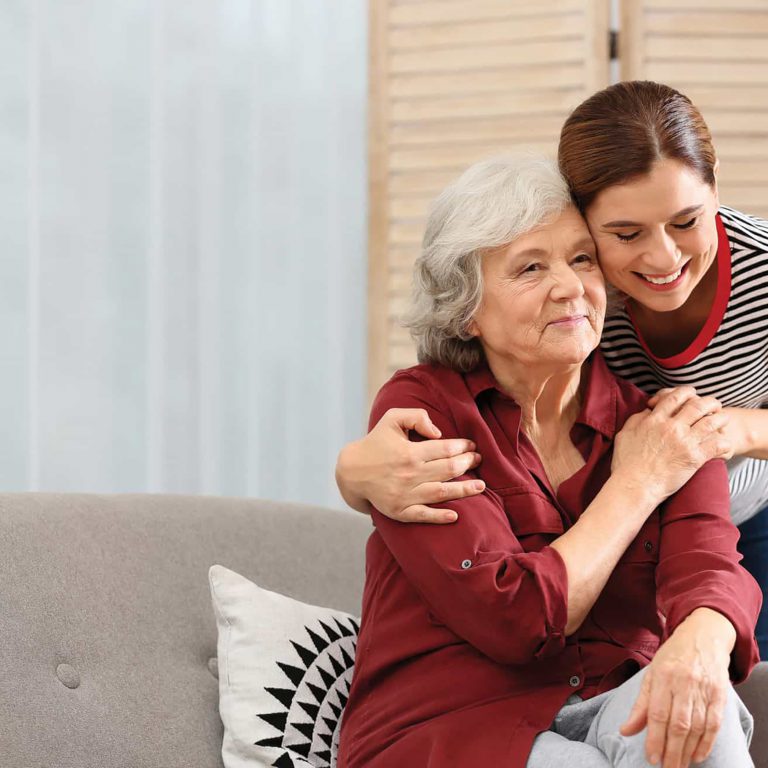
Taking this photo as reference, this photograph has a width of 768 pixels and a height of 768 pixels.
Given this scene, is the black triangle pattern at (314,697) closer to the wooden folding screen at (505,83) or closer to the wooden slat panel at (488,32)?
the wooden folding screen at (505,83)

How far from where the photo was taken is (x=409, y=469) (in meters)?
1.40

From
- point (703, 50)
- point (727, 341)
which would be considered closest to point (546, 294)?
point (727, 341)

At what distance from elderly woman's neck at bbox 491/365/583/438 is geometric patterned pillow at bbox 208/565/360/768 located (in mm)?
501

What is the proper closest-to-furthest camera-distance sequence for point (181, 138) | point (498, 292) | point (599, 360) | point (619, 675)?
point (619, 675) → point (498, 292) → point (599, 360) → point (181, 138)

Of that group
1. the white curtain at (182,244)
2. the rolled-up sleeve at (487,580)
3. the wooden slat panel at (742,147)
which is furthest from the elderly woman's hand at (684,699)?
the wooden slat panel at (742,147)

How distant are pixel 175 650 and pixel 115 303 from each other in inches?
40.2

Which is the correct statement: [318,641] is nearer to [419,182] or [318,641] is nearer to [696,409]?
[696,409]

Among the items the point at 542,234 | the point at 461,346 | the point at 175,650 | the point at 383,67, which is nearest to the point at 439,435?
the point at 461,346

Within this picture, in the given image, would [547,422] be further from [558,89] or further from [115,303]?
[558,89]

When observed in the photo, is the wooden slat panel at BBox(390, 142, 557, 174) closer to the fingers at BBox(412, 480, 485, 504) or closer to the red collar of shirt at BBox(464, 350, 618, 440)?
the red collar of shirt at BBox(464, 350, 618, 440)

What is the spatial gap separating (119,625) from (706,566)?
2.88 feet

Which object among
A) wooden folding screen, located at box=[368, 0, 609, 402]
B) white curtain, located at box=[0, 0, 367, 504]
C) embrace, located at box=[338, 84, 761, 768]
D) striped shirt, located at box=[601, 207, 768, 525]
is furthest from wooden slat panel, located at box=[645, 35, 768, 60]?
embrace, located at box=[338, 84, 761, 768]

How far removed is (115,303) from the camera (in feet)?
7.94

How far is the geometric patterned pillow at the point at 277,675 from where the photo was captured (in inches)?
61.1
